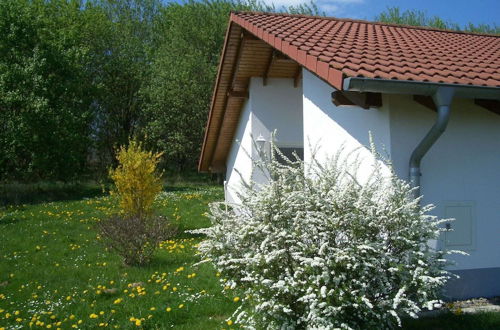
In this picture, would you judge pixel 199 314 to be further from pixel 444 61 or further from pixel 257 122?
pixel 257 122

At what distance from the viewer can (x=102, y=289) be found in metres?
6.86

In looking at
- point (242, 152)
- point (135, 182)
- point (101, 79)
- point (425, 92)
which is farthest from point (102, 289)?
point (101, 79)

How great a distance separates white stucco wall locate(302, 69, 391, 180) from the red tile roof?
2.21 ft

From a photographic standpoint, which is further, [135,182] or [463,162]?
[135,182]

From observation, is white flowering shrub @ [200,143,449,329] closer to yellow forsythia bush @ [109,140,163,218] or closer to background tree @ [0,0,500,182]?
yellow forsythia bush @ [109,140,163,218]

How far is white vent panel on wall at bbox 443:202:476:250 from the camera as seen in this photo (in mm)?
5973

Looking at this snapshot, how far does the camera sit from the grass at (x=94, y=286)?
5.77 meters

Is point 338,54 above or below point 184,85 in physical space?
below

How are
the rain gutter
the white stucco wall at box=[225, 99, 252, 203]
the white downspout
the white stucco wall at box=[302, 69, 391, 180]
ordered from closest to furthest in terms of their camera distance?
the rain gutter < the white downspout < the white stucco wall at box=[302, 69, 391, 180] < the white stucco wall at box=[225, 99, 252, 203]

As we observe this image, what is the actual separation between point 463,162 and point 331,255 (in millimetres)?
3090

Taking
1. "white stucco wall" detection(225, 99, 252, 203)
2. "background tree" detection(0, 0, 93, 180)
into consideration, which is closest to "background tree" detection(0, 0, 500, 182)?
"background tree" detection(0, 0, 93, 180)

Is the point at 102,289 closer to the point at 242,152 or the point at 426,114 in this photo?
the point at 426,114

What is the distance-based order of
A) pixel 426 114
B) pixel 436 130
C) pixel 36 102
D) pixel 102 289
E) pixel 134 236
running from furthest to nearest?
pixel 36 102, pixel 134 236, pixel 102 289, pixel 426 114, pixel 436 130

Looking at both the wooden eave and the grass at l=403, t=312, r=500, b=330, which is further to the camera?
the wooden eave
